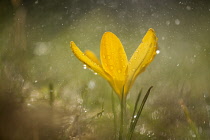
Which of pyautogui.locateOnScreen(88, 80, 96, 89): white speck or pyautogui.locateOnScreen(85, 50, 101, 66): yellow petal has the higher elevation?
pyautogui.locateOnScreen(85, 50, 101, 66): yellow petal

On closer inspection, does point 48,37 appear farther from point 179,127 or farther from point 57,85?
point 179,127

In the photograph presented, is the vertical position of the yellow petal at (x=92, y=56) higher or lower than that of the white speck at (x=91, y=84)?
higher

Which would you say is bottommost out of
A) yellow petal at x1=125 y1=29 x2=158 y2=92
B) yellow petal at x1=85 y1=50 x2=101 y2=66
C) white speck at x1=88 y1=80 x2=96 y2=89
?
white speck at x1=88 y1=80 x2=96 y2=89

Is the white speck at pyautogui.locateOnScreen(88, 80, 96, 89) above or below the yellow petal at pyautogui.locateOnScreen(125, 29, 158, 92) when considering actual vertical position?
below

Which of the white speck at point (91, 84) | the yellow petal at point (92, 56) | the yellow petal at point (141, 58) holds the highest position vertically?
the yellow petal at point (92, 56)

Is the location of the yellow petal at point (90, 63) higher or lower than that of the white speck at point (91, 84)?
higher
